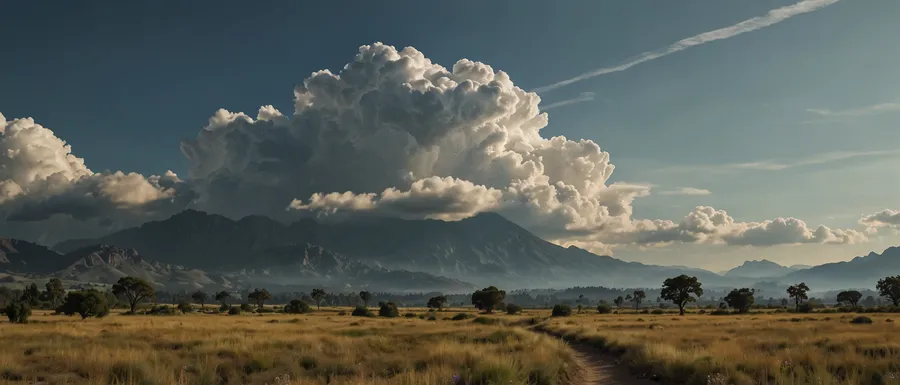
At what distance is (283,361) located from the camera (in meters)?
25.6

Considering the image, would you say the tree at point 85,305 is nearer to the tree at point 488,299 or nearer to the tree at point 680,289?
the tree at point 488,299

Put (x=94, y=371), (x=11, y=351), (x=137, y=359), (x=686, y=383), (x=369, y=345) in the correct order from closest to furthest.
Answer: (x=686, y=383)
(x=94, y=371)
(x=137, y=359)
(x=11, y=351)
(x=369, y=345)

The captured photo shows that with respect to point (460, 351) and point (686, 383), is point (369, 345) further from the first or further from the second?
point (686, 383)

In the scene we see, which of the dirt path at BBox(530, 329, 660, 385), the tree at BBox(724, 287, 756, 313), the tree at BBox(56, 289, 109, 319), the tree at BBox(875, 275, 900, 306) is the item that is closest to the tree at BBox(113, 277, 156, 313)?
the tree at BBox(56, 289, 109, 319)

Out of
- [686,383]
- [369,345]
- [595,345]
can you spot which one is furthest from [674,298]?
[686,383]

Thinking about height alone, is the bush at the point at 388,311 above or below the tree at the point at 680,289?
below

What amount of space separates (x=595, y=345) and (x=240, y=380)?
27633mm

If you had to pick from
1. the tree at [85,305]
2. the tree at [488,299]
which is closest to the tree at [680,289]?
the tree at [488,299]

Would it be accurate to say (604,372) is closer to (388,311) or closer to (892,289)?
(388,311)

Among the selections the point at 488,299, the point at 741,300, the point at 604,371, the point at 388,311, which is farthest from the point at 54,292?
the point at 604,371

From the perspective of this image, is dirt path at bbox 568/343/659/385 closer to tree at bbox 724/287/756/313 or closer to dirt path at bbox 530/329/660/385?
dirt path at bbox 530/329/660/385

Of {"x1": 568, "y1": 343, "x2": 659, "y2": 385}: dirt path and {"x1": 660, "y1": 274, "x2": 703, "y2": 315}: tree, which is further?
{"x1": 660, "y1": 274, "x2": 703, "y2": 315}: tree

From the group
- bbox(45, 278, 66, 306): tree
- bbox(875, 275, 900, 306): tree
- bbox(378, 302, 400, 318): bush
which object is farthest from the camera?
bbox(45, 278, 66, 306): tree

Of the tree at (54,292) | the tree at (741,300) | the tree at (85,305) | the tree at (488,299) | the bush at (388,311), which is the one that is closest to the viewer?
the tree at (85,305)
